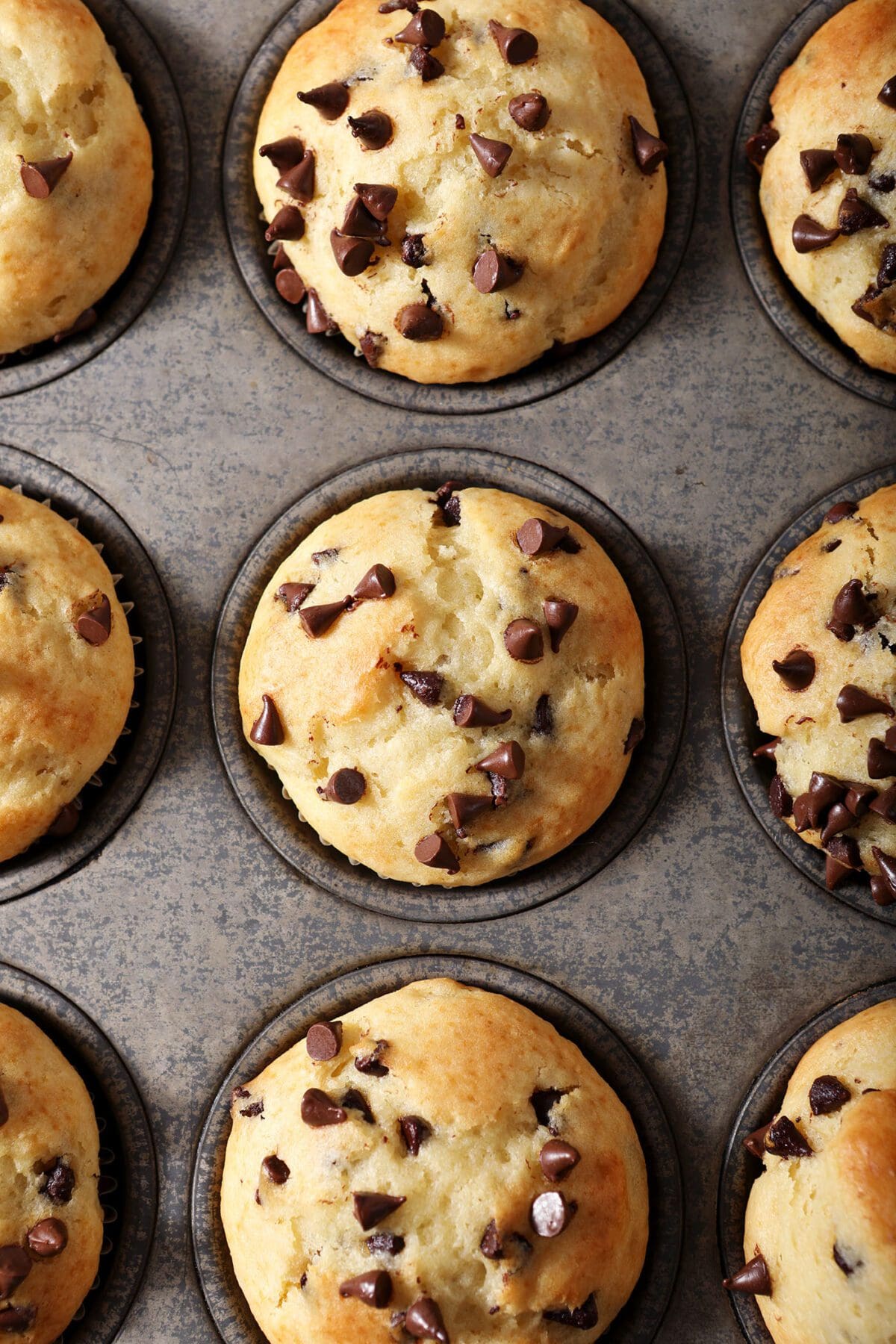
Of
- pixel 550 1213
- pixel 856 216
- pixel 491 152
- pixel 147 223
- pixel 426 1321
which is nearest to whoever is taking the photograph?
pixel 426 1321

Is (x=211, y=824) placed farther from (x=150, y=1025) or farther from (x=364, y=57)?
(x=364, y=57)

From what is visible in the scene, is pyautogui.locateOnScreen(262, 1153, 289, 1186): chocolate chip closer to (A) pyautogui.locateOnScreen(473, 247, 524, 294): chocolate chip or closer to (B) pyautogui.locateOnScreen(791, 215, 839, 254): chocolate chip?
(A) pyautogui.locateOnScreen(473, 247, 524, 294): chocolate chip

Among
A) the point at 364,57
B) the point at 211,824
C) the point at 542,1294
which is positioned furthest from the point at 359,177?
the point at 542,1294

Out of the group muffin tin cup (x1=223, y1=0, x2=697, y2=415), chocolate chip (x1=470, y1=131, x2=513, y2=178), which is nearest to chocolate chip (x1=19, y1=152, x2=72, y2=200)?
muffin tin cup (x1=223, y1=0, x2=697, y2=415)

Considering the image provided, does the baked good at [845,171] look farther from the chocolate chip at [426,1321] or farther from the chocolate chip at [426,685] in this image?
the chocolate chip at [426,1321]

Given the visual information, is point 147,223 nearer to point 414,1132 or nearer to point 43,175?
point 43,175

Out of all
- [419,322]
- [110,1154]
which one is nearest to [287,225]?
[419,322]
